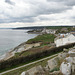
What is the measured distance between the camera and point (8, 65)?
57.7 feet

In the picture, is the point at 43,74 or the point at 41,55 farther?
the point at 41,55

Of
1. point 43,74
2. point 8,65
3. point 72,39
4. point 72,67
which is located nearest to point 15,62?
point 8,65

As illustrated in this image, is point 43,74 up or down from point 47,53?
up

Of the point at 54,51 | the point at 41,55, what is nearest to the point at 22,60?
the point at 41,55

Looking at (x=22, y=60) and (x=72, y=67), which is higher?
(x=72, y=67)

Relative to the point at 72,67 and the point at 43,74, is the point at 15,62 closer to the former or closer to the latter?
the point at 43,74

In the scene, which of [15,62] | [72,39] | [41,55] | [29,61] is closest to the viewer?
[15,62]

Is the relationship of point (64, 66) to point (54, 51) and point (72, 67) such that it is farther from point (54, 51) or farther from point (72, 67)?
point (54, 51)

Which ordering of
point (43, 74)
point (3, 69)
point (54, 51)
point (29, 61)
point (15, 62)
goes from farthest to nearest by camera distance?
point (54, 51)
point (29, 61)
point (15, 62)
point (3, 69)
point (43, 74)

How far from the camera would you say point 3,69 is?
17.0m

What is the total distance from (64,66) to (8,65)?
36.5ft

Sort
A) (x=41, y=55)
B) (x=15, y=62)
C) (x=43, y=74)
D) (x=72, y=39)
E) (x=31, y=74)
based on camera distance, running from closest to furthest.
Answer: (x=43, y=74) → (x=31, y=74) → (x=15, y=62) → (x=41, y=55) → (x=72, y=39)

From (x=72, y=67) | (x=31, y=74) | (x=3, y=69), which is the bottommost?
(x=3, y=69)

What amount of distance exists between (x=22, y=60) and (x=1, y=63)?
13.2 feet
